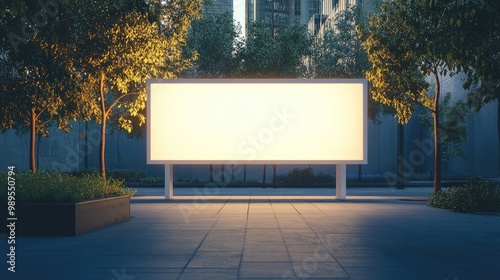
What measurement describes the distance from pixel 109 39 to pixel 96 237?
463 inches

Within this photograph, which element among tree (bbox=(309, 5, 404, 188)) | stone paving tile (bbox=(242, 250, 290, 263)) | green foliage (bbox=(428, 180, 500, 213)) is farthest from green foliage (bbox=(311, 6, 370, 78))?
stone paving tile (bbox=(242, 250, 290, 263))

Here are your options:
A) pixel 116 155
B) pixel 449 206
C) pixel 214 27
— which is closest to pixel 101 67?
pixel 449 206

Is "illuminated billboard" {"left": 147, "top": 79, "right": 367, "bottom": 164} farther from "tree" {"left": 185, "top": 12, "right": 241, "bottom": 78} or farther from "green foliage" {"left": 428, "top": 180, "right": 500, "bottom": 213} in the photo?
"tree" {"left": 185, "top": 12, "right": 241, "bottom": 78}

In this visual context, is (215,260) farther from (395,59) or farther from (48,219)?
(395,59)

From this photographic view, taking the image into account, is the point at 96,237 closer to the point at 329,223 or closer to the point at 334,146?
the point at 329,223

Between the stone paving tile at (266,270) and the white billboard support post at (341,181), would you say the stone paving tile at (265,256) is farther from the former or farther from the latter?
the white billboard support post at (341,181)

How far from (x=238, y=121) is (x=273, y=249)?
15975 mm

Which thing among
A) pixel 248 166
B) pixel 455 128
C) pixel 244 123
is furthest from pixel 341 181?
pixel 248 166

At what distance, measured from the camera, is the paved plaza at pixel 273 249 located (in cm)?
999

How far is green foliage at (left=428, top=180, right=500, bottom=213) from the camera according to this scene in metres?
22.2

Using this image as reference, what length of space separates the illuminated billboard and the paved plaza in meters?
7.85

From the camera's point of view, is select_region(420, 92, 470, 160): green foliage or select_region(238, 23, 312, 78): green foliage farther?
select_region(420, 92, 470, 160): green foliage

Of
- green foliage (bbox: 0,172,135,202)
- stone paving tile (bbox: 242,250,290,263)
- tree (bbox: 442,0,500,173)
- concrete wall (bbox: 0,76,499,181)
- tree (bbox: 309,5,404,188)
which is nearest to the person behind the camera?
stone paving tile (bbox: 242,250,290,263)

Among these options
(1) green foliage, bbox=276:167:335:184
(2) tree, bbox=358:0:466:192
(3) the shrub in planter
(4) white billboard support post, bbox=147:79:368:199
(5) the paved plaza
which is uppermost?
(2) tree, bbox=358:0:466:192
